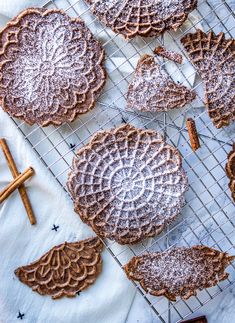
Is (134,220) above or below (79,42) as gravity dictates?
below

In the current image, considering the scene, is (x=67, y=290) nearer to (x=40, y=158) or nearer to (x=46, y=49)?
(x=40, y=158)

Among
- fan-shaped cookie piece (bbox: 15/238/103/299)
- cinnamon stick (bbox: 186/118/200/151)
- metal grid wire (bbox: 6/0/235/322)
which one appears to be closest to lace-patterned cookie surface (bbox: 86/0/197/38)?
metal grid wire (bbox: 6/0/235/322)

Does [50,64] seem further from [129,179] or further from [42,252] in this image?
[42,252]

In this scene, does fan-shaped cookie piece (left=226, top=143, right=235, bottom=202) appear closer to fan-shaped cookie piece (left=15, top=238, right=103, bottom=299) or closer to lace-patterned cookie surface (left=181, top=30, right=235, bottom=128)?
lace-patterned cookie surface (left=181, top=30, right=235, bottom=128)

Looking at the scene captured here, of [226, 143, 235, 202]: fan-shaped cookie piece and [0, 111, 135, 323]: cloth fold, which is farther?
[0, 111, 135, 323]: cloth fold

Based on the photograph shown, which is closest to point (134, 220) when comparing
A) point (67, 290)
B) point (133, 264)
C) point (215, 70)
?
point (133, 264)

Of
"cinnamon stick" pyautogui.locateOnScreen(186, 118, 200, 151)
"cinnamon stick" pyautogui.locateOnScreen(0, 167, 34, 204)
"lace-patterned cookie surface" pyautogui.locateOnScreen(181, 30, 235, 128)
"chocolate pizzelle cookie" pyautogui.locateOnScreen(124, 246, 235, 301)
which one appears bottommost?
"chocolate pizzelle cookie" pyautogui.locateOnScreen(124, 246, 235, 301)

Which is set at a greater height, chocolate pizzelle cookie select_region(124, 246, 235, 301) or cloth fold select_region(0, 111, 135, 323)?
cloth fold select_region(0, 111, 135, 323)
